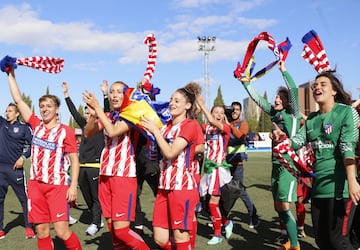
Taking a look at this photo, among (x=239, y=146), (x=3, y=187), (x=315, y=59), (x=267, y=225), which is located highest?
(x=315, y=59)

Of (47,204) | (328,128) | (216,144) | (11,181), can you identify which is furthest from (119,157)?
(11,181)

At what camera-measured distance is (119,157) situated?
15.1 ft

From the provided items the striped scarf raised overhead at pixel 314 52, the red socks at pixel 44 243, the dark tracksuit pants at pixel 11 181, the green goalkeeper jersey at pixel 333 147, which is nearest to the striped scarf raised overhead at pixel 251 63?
the striped scarf raised overhead at pixel 314 52

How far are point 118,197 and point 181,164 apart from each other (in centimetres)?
81

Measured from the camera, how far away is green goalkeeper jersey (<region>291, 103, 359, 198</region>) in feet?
12.0

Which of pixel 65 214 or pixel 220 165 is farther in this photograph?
pixel 220 165

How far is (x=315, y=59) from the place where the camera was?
478cm

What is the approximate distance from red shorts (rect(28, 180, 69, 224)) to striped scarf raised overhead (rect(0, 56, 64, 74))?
1444 millimetres

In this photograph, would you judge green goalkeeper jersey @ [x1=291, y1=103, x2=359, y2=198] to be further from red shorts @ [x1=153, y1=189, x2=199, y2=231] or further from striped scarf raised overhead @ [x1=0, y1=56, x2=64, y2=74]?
striped scarf raised overhead @ [x1=0, y1=56, x2=64, y2=74]

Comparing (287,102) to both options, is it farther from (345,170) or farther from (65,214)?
(65,214)

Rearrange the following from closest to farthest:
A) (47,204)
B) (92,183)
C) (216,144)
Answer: (47,204), (216,144), (92,183)

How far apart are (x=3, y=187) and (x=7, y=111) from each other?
129 cm

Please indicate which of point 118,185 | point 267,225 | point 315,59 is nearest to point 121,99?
point 118,185

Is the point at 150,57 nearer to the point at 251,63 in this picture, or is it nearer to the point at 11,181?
the point at 251,63
